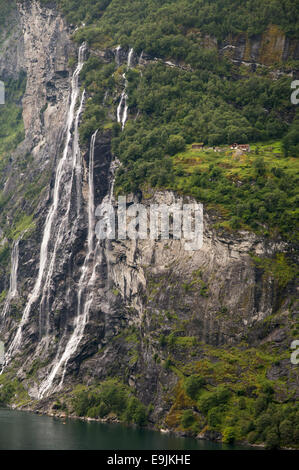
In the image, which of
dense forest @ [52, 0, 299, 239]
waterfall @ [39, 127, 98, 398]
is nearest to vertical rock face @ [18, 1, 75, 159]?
dense forest @ [52, 0, 299, 239]

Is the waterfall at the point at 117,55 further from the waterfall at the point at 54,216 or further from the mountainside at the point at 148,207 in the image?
the waterfall at the point at 54,216

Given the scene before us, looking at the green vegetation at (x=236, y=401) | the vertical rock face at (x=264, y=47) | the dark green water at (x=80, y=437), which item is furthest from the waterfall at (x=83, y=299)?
the vertical rock face at (x=264, y=47)

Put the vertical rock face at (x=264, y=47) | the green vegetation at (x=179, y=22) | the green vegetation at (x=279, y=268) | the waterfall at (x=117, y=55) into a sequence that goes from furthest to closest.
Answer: the waterfall at (x=117, y=55) < the green vegetation at (x=179, y=22) < the vertical rock face at (x=264, y=47) < the green vegetation at (x=279, y=268)

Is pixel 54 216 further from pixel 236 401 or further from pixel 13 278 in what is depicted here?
pixel 236 401

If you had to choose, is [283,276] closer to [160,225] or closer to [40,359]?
[160,225]

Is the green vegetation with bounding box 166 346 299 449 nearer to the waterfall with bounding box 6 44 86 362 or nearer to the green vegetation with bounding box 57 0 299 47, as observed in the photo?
the waterfall with bounding box 6 44 86 362

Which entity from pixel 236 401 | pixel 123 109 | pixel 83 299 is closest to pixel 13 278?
pixel 83 299

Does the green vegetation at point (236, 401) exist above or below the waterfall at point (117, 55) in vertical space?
below
